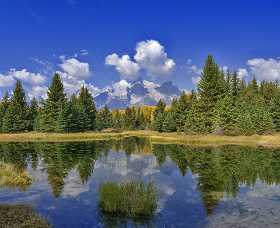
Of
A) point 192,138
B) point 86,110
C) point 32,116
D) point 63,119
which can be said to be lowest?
point 192,138

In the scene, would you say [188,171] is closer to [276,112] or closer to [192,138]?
[192,138]

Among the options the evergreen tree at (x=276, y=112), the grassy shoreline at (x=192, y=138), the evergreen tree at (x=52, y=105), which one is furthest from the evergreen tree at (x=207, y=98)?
the evergreen tree at (x=52, y=105)

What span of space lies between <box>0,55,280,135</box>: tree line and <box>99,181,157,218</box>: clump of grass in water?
211 ft

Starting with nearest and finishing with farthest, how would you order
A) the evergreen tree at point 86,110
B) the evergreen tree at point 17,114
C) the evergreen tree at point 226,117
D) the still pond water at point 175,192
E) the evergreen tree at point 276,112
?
1. the still pond water at point 175,192
2. the evergreen tree at point 226,117
3. the evergreen tree at point 276,112
4. the evergreen tree at point 17,114
5. the evergreen tree at point 86,110

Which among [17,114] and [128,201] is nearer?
[128,201]

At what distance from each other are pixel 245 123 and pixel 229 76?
117 feet

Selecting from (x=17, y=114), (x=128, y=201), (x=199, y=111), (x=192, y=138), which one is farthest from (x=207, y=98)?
(x=128, y=201)

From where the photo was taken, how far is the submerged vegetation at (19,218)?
15.5 m

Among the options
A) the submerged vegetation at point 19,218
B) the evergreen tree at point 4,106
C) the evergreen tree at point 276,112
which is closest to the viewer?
the submerged vegetation at point 19,218

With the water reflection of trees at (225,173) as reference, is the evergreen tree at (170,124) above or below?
above

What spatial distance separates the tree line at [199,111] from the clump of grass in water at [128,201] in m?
64.3

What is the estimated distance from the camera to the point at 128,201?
1923 centimetres

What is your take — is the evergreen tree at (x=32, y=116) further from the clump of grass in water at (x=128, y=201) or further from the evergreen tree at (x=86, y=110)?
the clump of grass in water at (x=128, y=201)

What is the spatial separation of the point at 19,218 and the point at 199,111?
7613cm
